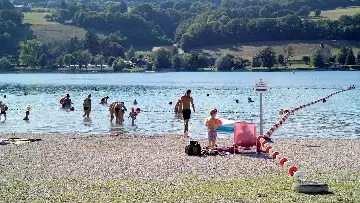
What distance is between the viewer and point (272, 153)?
2153 cm

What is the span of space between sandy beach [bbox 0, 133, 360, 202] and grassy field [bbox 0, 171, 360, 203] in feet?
0.26

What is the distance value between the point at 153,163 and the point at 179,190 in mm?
4846

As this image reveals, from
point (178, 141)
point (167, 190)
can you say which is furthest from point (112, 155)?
point (167, 190)

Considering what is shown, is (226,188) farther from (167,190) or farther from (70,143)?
(70,143)

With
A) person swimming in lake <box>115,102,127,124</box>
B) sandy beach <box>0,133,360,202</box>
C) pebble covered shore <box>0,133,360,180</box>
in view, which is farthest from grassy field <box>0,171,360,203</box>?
person swimming in lake <box>115,102,127,124</box>

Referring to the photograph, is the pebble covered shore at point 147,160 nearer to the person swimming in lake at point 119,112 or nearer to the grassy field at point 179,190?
the grassy field at point 179,190

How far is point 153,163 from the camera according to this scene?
67.3 feet

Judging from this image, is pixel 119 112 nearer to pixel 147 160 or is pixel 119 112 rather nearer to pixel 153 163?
pixel 147 160

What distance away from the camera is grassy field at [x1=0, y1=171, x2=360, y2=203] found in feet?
48.2

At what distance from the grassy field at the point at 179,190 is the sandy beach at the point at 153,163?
8 cm

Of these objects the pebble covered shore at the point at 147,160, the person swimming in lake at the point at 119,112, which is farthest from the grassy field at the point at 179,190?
the person swimming in lake at the point at 119,112

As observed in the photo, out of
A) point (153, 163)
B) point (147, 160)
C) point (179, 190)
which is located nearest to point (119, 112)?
point (147, 160)

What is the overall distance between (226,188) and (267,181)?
1.58m

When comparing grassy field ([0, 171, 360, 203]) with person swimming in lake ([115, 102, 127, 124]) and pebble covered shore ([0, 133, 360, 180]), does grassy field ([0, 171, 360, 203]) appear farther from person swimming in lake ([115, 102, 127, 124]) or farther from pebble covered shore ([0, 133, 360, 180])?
person swimming in lake ([115, 102, 127, 124])
